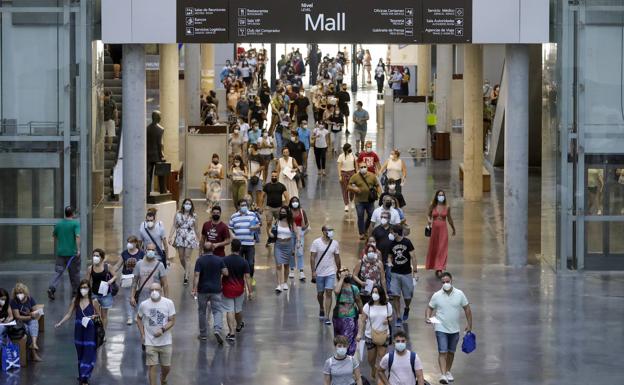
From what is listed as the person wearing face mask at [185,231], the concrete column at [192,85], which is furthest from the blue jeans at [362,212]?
the concrete column at [192,85]

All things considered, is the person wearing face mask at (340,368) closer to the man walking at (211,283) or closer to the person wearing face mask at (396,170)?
the man walking at (211,283)

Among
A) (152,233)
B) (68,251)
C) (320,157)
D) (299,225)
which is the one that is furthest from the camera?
(320,157)

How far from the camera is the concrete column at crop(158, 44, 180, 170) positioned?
112 feet

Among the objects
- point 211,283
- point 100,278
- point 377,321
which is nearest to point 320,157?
point 211,283

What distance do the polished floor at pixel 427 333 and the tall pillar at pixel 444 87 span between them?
15719mm

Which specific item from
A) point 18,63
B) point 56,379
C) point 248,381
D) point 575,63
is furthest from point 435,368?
point 18,63

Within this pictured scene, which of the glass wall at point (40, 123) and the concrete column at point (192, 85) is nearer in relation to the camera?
the glass wall at point (40, 123)

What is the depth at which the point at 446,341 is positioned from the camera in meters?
17.5

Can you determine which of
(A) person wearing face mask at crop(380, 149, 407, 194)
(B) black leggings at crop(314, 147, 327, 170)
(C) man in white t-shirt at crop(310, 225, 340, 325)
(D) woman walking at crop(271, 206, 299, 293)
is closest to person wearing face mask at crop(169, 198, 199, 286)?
(D) woman walking at crop(271, 206, 299, 293)

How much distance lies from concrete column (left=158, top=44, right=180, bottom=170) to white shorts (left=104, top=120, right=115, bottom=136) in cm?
124

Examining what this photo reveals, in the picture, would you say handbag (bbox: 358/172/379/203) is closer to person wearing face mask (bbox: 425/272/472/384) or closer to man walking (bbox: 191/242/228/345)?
man walking (bbox: 191/242/228/345)

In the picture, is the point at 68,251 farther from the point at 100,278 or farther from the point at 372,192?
the point at 372,192

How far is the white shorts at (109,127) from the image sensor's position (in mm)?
34781

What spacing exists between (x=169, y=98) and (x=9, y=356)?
1654 centimetres
